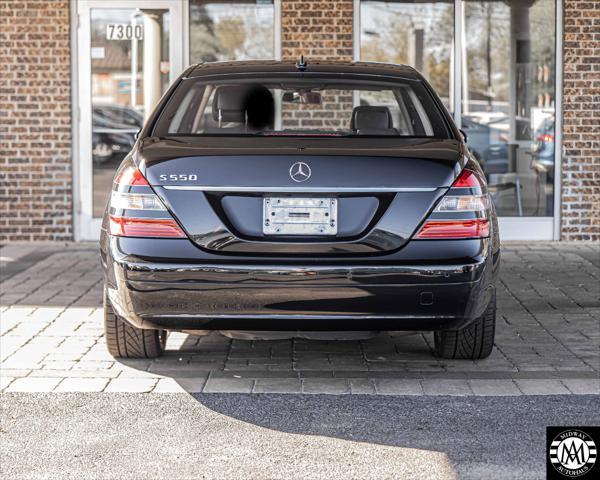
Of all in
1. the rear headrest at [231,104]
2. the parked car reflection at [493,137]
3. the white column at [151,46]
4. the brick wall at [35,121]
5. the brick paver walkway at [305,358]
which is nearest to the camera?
the brick paver walkway at [305,358]

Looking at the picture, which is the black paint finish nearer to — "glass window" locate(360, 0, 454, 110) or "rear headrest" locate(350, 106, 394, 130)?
"rear headrest" locate(350, 106, 394, 130)

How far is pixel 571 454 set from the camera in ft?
14.4

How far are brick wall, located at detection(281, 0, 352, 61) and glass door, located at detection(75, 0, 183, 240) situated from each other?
39.8 inches

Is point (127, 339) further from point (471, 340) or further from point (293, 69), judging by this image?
point (471, 340)

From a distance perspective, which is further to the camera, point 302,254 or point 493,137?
point 493,137

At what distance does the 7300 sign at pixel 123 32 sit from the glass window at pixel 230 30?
50 cm

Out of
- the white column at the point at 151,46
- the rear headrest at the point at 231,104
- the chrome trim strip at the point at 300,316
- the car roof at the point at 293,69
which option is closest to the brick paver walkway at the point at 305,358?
the chrome trim strip at the point at 300,316

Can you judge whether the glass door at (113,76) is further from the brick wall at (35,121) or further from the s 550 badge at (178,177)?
the s 550 badge at (178,177)

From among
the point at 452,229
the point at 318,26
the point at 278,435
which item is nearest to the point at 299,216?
the point at 452,229

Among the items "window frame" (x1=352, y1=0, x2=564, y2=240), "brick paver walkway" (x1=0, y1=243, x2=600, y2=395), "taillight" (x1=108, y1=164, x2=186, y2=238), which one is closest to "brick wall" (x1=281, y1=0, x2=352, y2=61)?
"window frame" (x1=352, y1=0, x2=564, y2=240)

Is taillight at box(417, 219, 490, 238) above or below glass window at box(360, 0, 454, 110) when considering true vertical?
below

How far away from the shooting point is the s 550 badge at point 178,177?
211 inches

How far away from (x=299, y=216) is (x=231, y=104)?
1477 mm

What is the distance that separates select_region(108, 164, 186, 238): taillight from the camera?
5.36 meters
